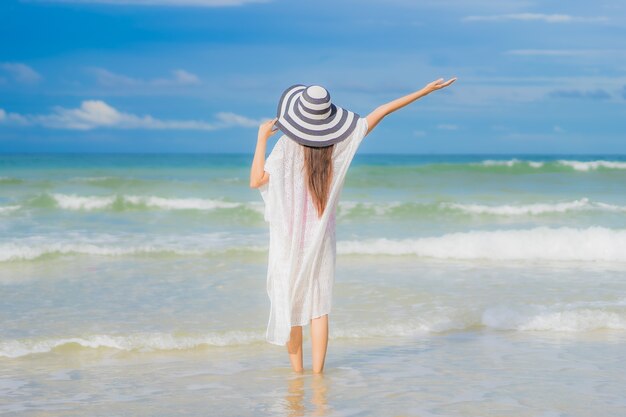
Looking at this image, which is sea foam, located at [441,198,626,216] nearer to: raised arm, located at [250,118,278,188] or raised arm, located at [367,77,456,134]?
raised arm, located at [367,77,456,134]

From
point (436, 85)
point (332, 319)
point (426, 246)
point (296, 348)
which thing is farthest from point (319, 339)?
point (426, 246)

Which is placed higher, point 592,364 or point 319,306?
point 319,306

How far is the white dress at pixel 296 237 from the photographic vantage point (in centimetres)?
478

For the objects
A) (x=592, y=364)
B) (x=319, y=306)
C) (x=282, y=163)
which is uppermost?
(x=282, y=163)

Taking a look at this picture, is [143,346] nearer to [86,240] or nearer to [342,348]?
[342,348]

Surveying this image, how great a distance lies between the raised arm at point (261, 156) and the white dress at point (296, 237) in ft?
0.14

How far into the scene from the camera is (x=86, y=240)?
1245cm

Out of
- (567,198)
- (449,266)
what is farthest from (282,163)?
(567,198)

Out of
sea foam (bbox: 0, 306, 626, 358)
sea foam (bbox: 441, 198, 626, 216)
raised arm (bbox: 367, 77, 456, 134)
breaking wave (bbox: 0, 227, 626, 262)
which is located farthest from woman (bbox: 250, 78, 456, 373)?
sea foam (bbox: 441, 198, 626, 216)

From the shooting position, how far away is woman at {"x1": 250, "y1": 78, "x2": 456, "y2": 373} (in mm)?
4660

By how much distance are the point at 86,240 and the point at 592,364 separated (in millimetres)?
8622

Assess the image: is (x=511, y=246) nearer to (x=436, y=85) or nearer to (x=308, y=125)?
(x=436, y=85)

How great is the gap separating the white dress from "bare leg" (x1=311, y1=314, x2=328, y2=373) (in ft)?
0.23

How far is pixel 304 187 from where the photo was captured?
4.84 meters
